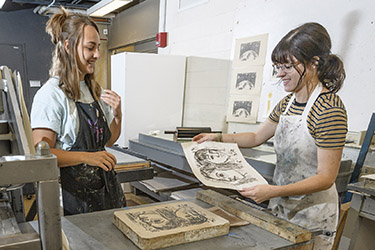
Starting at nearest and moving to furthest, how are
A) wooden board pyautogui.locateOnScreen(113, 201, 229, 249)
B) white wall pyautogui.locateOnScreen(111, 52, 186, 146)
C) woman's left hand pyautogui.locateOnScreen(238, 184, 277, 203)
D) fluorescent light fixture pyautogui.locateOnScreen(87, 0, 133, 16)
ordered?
wooden board pyautogui.locateOnScreen(113, 201, 229, 249) < woman's left hand pyautogui.locateOnScreen(238, 184, 277, 203) < white wall pyautogui.locateOnScreen(111, 52, 186, 146) < fluorescent light fixture pyautogui.locateOnScreen(87, 0, 133, 16)

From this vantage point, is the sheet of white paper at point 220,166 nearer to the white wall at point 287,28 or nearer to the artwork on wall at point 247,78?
the white wall at point 287,28

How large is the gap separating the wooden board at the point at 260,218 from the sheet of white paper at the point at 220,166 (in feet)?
0.25

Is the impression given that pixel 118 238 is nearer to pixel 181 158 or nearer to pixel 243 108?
pixel 181 158

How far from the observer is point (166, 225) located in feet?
2.60

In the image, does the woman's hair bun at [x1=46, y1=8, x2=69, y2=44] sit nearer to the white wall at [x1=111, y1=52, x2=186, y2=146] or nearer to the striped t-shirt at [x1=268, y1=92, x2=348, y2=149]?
the striped t-shirt at [x1=268, y1=92, x2=348, y2=149]

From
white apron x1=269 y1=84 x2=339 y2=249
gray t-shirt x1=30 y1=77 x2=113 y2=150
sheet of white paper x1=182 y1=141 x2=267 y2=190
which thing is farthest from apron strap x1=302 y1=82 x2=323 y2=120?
gray t-shirt x1=30 y1=77 x2=113 y2=150

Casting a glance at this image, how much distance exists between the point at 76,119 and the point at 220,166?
626 millimetres

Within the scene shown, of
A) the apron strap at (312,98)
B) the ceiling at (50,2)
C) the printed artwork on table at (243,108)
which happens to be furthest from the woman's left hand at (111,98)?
the ceiling at (50,2)

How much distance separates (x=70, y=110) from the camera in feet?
3.81

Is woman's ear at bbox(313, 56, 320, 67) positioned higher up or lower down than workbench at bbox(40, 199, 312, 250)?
higher up

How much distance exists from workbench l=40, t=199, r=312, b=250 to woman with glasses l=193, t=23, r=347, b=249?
203mm

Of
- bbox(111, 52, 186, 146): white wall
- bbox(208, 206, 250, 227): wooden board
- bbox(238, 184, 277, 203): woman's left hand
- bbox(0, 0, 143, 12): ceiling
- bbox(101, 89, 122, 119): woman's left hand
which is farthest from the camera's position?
bbox(0, 0, 143, 12): ceiling

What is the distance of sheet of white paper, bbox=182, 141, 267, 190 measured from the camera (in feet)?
3.45

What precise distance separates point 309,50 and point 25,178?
3.52 feet
